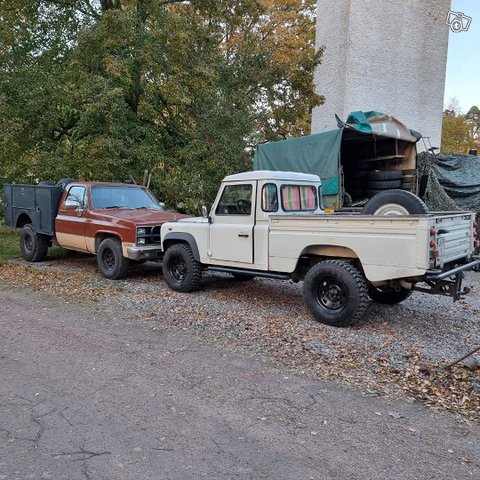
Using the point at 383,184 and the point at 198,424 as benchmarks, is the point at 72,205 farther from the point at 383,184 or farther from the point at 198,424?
the point at 383,184

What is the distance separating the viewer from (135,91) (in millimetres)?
12969

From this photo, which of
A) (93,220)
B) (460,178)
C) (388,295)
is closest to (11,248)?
(93,220)

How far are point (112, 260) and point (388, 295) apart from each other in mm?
5270

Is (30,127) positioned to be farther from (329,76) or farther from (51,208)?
(329,76)

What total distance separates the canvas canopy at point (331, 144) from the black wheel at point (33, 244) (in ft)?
20.5

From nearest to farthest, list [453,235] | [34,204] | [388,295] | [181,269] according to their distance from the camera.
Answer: [453,235] < [388,295] < [181,269] < [34,204]

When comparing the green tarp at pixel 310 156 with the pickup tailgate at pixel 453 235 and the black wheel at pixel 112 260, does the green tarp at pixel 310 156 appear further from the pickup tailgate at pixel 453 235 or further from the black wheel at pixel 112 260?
the black wheel at pixel 112 260

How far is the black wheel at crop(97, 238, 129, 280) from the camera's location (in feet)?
28.5

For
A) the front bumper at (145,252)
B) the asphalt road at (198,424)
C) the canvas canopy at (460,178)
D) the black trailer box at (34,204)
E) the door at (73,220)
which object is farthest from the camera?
the canvas canopy at (460,178)

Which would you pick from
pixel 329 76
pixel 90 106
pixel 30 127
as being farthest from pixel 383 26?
pixel 30 127

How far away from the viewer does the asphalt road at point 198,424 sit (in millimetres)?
2887

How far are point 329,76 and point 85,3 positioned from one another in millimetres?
9212

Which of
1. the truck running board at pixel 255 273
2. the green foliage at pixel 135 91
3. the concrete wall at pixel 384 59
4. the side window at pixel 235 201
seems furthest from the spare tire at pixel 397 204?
the concrete wall at pixel 384 59

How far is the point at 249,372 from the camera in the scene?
176 inches
